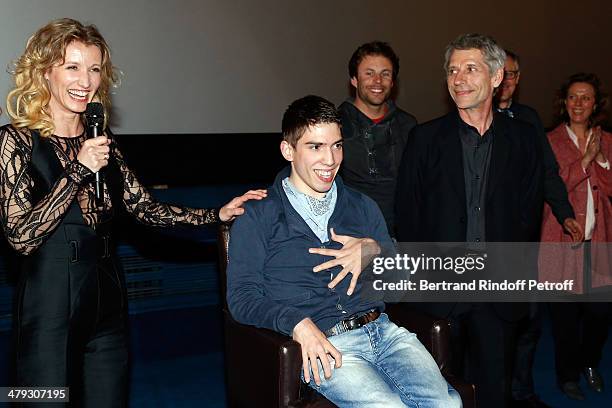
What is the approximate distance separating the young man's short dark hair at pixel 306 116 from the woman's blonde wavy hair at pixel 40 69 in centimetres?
65

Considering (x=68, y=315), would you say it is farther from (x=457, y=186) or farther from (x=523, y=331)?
(x=523, y=331)

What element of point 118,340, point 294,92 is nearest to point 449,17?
point 294,92

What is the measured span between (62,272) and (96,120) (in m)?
0.44

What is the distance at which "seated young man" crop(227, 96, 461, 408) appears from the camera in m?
2.22

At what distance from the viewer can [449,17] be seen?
257 inches

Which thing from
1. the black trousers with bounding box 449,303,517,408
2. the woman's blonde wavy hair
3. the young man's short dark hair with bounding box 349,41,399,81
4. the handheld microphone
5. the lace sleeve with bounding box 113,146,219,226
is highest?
the young man's short dark hair with bounding box 349,41,399,81

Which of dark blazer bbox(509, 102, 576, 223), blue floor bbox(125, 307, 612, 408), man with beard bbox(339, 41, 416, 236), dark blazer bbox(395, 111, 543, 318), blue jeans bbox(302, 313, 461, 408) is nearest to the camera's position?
blue jeans bbox(302, 313, 461, 408)

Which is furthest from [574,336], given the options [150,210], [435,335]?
[150,210]

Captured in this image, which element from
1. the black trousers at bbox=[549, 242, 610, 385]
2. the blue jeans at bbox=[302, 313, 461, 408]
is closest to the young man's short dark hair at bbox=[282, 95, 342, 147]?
the blue jeans at bbox=[302, 313, 461, 408]

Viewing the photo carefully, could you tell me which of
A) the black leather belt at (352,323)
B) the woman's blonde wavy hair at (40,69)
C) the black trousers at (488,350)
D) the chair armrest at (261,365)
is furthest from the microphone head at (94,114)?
the black trousers at (488,350)

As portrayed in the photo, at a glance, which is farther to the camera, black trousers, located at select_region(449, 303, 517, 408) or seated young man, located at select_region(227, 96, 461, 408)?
black trousers, located at select_region(449, 303, 517, 408)

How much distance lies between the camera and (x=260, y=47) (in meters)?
5.60

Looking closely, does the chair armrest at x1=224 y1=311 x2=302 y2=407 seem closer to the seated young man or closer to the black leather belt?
the seated young man

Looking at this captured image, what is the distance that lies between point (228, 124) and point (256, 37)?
673 mm
